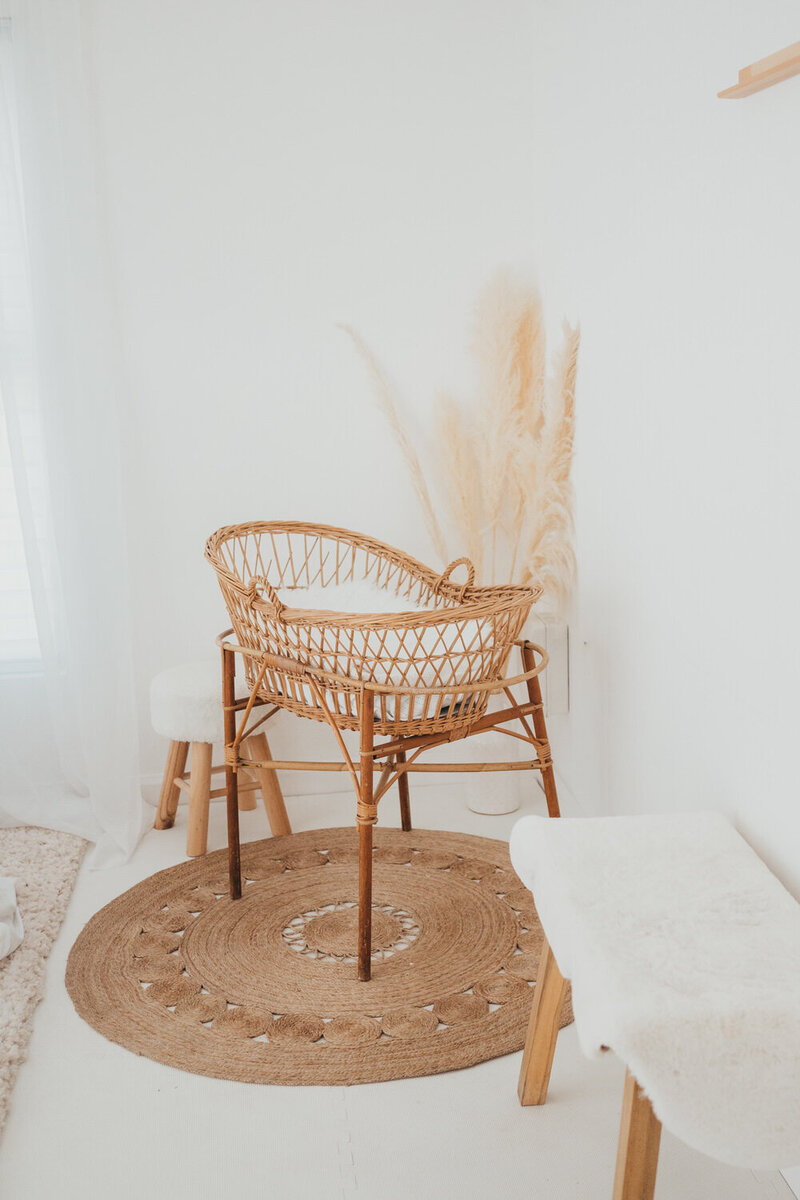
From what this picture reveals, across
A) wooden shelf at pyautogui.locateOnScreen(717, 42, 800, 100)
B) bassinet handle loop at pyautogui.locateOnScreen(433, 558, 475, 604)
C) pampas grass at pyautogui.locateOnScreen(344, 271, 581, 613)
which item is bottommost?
bassinet handle loop at pyautogui.locateOnScreen(433, 558, 475, 604)

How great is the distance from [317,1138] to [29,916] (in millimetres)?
937

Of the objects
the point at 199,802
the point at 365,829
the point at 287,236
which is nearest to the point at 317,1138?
the point at 365,829

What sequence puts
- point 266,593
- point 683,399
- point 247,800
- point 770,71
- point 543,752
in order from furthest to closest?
point 247,800, point 543,752, point 266,593, point 683,399, point 770,71

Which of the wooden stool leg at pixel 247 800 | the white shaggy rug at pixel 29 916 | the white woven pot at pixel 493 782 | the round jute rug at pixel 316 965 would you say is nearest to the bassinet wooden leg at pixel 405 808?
the round jute rug at pixel 316 965

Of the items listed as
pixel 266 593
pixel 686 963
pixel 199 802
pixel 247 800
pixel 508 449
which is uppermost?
pixel 508 449

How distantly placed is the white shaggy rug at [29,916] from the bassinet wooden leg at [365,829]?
1.95 ft

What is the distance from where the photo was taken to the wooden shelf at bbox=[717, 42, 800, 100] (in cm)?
113

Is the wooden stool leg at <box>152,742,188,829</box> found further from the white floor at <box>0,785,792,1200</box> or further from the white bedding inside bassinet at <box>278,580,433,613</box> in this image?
the white floor at <box>0,785,792,1200</box>

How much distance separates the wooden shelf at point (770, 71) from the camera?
1.13 meters

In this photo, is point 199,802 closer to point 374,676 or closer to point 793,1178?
point 374,676

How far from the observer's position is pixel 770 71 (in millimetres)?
1167

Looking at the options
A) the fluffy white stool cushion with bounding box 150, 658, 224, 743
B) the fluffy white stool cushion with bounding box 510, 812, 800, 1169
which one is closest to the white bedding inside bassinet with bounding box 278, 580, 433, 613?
the fluffy white stool cushion with bounding box 150, 658, 224, 743

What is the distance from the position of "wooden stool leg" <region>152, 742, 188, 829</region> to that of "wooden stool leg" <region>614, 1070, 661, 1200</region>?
1.69m

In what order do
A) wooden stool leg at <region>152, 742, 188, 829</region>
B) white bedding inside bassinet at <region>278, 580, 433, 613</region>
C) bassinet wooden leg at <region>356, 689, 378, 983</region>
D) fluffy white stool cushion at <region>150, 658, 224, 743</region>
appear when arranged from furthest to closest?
wooden stool leg at <region>152, 742, 188, 829</region>
fluffy white stool cushion at <region>150, 658, 224, 743</region>
white bedding inside bassinet at <region>278, 580, 433, 613</region>
bassinet wooden leg at <region>356, 689, 378, 983</region>
